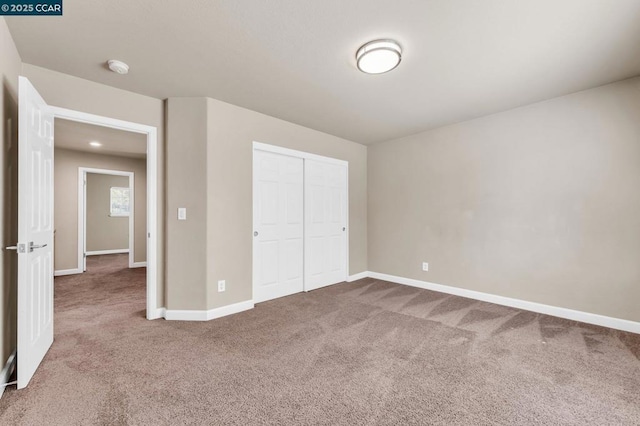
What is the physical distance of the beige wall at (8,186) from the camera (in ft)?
6.27

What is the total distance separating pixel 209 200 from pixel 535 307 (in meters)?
4.03

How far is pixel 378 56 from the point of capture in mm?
2238

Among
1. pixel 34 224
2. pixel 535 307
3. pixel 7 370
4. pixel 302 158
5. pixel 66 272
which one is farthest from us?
pixel 66 272

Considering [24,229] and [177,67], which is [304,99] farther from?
[24,229]

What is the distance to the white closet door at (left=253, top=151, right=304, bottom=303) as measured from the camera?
374cm

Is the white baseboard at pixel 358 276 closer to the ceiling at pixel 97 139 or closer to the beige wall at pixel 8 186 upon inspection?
the beige wall at pixel 8 186

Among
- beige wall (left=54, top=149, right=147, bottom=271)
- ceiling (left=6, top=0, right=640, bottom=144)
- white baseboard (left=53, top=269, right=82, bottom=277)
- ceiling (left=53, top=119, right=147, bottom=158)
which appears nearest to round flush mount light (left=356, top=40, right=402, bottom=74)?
ceiling (left=6, top=0, right=640, bottom=144)

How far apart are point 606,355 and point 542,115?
100 inches

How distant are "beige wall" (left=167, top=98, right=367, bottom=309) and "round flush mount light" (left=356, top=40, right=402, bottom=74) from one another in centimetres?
176

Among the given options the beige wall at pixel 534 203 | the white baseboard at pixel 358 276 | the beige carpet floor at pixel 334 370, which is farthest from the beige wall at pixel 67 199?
the beige wall at pixel 534 203

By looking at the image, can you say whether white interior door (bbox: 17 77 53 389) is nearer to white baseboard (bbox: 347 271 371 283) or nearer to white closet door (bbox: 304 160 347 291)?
white closet door (bbox: 304 160 347 291)

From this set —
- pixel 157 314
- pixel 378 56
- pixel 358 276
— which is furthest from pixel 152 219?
pixel 358 276

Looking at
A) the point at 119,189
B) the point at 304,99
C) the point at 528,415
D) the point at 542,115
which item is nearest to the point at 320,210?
the point at 304,99

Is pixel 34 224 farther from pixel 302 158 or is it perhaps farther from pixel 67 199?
pixel 67 199
